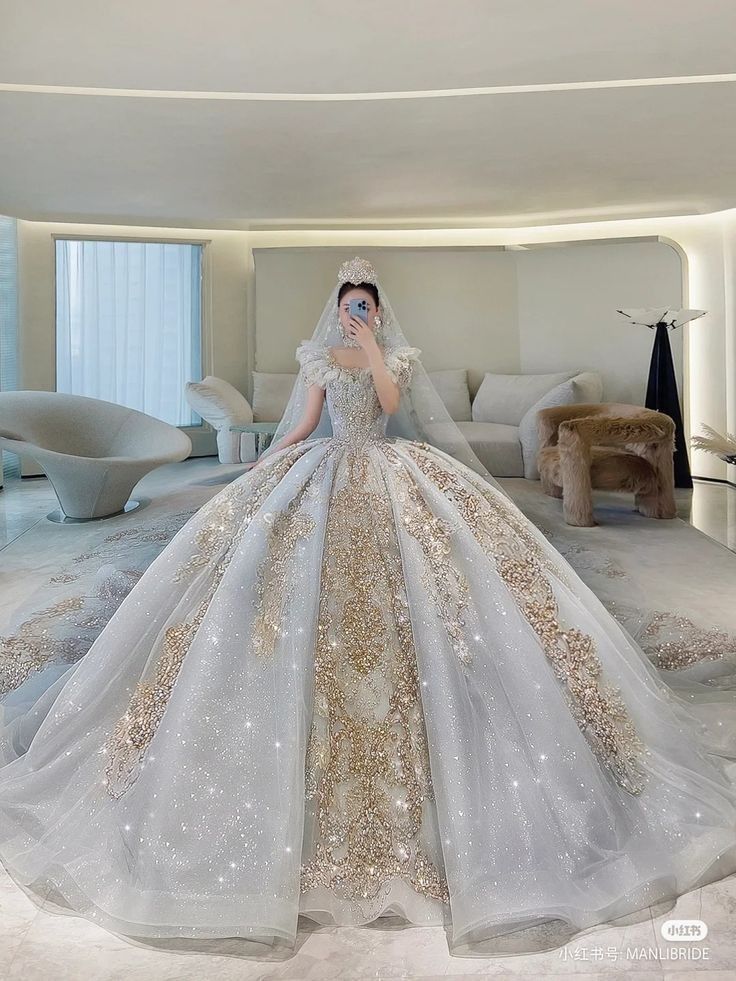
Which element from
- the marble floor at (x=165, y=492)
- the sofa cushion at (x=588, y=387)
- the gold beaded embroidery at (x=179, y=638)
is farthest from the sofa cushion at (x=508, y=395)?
the gold beaded embroidery at (x=179, y=638)

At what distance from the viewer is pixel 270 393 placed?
2.48m

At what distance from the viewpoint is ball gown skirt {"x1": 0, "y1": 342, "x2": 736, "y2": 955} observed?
1251 millimetres

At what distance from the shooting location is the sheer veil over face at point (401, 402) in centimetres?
211

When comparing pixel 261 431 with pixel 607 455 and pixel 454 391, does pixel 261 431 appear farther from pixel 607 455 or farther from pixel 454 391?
pixel 607 455

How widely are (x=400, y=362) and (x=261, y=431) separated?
1.99 ft

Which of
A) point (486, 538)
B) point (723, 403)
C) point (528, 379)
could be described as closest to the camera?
point (486, 538)

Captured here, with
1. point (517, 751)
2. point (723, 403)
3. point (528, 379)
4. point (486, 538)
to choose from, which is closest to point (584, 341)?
point (528, 379)

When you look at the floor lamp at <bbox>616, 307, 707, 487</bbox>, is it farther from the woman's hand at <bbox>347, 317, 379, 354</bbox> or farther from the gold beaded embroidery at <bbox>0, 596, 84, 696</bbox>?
the gold beaded embroidery at <bbox>0, 596, 84, 696</bbox>

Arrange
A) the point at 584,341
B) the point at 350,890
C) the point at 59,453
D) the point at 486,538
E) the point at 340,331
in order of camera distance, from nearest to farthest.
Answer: the point at 350,890
the point at 486,538
the point at 340,331
the point at 59,453
the point at 584,341

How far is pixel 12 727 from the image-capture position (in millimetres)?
1756

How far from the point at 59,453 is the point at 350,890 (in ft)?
6.17

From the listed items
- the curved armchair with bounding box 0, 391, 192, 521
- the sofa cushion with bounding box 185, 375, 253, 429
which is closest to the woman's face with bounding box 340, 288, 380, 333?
the sofa cushion with bounding box 185, 375, 253, 429

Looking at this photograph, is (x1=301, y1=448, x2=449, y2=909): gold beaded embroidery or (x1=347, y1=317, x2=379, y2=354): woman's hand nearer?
(x1=301, y1=448, x2=449, y2=909): gold beaded embroidery

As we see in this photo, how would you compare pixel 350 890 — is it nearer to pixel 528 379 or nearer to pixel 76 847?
pixel 76 847
